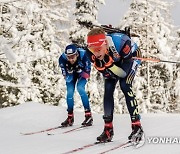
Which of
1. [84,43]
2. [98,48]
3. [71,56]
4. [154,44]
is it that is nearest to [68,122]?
[71,56]

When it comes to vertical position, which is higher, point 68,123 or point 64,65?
point 64,65

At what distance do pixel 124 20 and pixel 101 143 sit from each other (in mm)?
23914

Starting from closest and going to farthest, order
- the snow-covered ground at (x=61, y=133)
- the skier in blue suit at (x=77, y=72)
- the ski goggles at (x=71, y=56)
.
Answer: the snow-covered ground at (x=61, y=133) < the ski goggles at (x=71, y=56) < the skier in blue suit at (x=77, y=72)

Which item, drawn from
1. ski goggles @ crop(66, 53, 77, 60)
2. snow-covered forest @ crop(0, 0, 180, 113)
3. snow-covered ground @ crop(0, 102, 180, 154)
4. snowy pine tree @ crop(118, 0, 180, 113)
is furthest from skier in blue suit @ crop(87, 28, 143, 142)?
snowy pine tree @ crop(118, 0, 180, 113)

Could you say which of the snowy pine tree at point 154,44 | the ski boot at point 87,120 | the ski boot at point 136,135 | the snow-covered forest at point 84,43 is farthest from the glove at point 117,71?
the snowy pine tree at point 154,44

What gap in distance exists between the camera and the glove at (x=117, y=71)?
6.19 metres

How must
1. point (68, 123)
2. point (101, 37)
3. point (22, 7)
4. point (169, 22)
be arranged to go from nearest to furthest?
point (101, 37) < point (68, 123) < point (22, 7) < point (169, 22)

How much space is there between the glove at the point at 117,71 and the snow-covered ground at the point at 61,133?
1.12 metres

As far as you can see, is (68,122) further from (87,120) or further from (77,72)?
(77,72)

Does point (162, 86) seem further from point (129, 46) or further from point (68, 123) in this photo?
point (129, 46)

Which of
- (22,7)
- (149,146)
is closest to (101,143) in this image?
(149,146)

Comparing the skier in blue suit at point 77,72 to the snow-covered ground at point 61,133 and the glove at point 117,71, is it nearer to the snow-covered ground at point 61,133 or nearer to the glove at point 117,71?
the snow-covered ground at point 61,133

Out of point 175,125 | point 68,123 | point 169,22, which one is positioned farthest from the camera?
point 169,22

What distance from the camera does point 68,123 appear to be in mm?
8797
